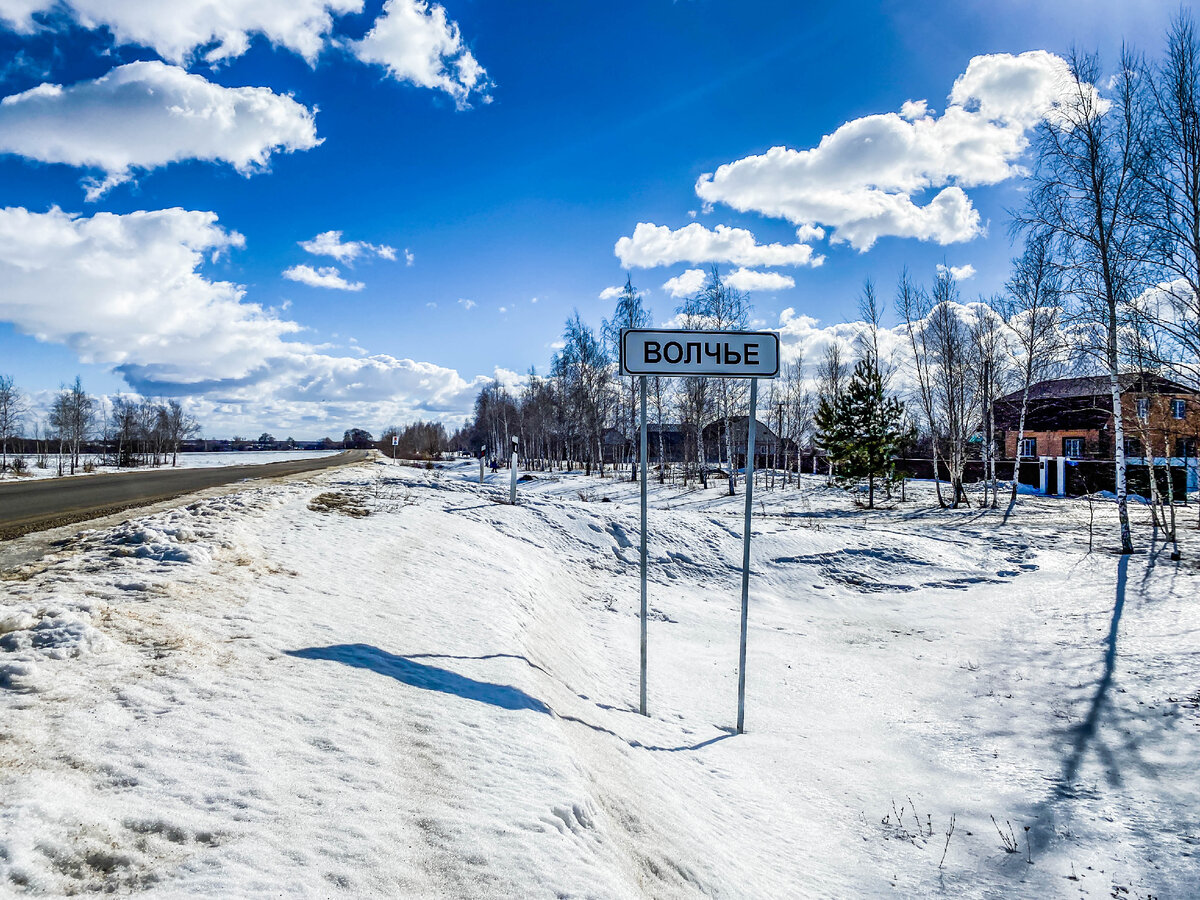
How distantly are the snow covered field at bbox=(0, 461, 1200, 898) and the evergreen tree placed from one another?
16.5 m

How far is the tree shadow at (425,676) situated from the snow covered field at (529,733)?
3 cm

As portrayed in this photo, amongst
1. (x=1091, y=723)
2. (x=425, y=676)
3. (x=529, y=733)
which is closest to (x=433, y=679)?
(x=425, y=676)

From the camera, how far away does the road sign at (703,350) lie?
498cm

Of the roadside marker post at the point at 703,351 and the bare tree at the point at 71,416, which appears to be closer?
the roadside marker post at the point at 703,351

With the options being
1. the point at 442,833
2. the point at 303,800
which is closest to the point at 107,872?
the point at 303,800

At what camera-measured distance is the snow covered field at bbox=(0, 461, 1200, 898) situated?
239 centimetres

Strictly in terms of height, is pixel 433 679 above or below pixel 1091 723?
above

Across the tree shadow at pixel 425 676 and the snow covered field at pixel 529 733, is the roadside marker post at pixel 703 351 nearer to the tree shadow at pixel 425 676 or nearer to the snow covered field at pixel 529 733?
the tree shadow at pixel 425 676

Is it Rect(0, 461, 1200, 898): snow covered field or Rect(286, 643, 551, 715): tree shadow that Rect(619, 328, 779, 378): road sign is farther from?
Rect(0, 461, 1200, 898): snow covered field

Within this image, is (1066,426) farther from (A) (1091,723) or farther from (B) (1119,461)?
(A) (1091,723)

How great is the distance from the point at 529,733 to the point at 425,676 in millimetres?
1095

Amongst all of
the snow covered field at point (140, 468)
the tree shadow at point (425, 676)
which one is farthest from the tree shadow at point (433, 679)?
the snow covered field at point (140, 468)

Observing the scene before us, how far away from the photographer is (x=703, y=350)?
504cm

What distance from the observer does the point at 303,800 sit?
8.50 feet
